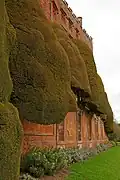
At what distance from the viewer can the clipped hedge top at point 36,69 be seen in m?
9.92

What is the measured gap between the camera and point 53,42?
11391 mm

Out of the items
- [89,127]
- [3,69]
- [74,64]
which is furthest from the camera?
[89,127]

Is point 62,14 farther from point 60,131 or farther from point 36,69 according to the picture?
point 36,69

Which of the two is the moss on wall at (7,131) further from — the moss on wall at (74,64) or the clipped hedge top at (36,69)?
the moss on wall at (74,64)

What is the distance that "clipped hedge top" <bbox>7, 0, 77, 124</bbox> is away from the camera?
32.6 ft

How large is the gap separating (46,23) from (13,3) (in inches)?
45.2

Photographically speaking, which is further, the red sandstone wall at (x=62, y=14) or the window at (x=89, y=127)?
the window at (x=89, y=127)

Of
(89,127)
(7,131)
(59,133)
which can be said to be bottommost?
(7,131)

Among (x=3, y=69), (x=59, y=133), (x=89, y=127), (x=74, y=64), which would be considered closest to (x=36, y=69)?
(x=3, y=69)

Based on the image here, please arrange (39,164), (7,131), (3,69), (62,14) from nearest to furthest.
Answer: (7,131) → (3,69) → (39,164) → (62,14)

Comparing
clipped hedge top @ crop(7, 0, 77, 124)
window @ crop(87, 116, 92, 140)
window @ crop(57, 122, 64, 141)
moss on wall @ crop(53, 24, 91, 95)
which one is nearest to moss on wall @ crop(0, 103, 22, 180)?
clipped hedge top @ crop(7, 0, 77, 124)

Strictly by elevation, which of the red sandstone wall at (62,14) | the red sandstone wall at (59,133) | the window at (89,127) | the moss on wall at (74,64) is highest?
the red sandstone wall at (62,14)

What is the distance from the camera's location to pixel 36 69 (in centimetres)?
1015

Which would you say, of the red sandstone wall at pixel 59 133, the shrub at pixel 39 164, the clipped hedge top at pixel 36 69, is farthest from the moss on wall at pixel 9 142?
the red sandstone wall at pixel 59 133
